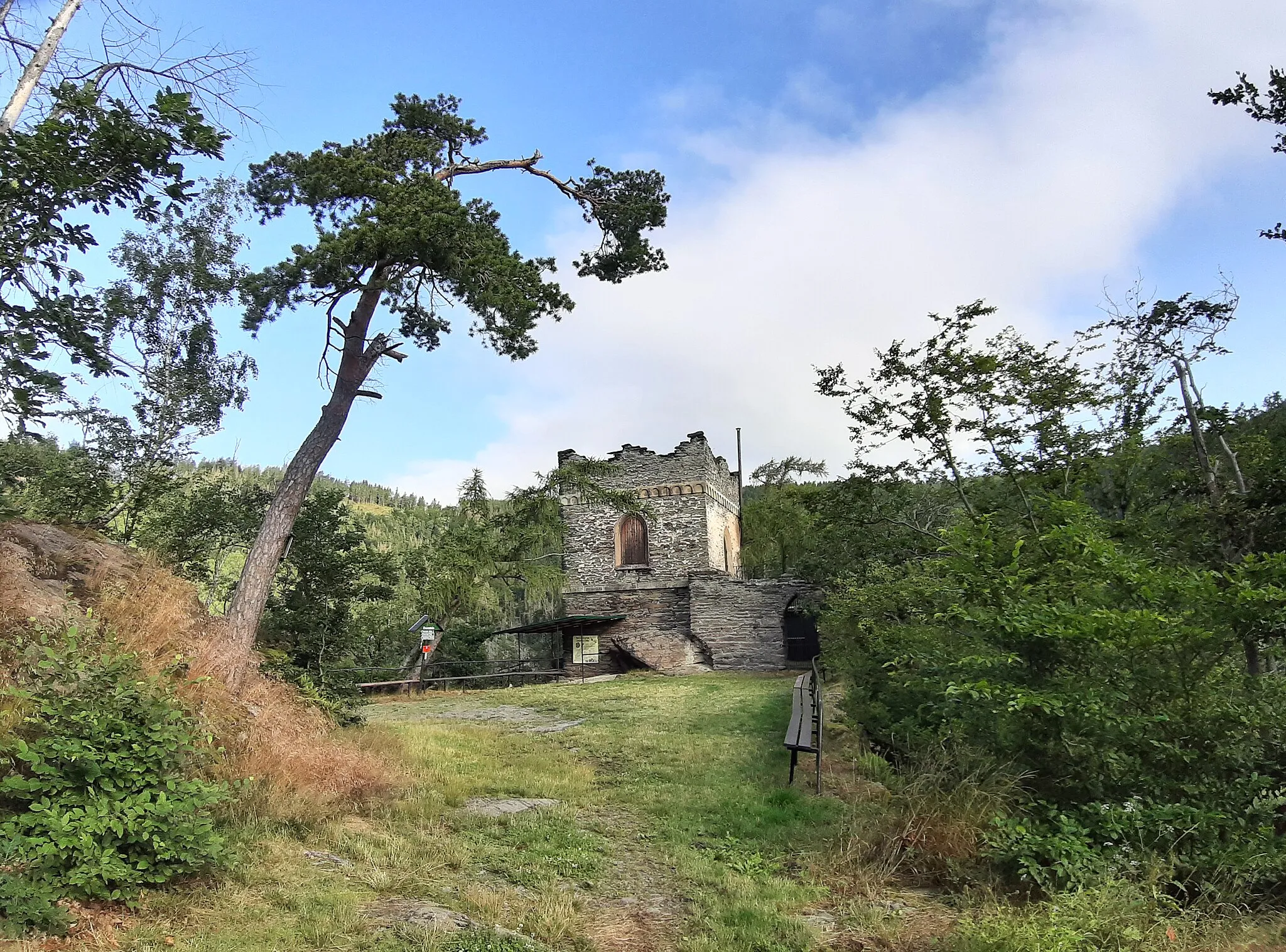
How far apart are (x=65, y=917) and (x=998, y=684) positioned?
15.6 feet

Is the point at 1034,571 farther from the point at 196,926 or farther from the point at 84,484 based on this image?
the point at 84,484

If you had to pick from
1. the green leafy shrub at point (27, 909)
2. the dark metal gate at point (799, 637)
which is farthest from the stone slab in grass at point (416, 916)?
the dark metal gate at point (799, 637)

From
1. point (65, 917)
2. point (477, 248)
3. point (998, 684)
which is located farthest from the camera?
point (477, 248)

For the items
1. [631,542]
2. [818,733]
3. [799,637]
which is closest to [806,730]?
[818,733]

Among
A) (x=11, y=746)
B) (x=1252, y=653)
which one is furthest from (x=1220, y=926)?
(x=11, y=746)

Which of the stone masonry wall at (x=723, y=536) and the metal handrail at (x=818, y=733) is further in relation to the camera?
the stone masonry wall at (x=723, y=536)

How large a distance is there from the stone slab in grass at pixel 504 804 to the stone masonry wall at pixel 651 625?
1781 cm

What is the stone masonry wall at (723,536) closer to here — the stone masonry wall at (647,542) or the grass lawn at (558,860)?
the stone masonry wall at (647,542)

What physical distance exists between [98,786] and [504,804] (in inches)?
129

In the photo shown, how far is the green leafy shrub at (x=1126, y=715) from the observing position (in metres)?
3.47

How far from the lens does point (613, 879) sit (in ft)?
14.5

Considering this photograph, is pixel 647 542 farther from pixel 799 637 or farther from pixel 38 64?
pixel 38 64

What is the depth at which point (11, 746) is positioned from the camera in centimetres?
336

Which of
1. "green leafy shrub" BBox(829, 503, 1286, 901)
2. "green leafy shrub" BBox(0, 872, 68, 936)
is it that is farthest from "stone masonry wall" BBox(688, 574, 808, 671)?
"green leafy shrub" BBox(0, 872, 68, 936)
